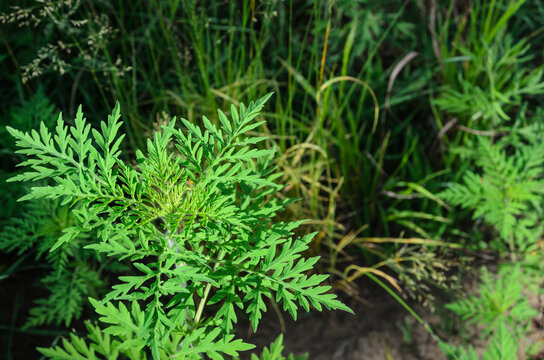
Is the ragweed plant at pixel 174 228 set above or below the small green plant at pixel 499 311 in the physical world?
above

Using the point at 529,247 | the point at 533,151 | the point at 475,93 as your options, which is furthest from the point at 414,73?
the point at 529,247

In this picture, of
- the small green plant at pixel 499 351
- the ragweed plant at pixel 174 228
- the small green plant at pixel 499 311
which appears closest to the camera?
the ragweed plant at pixel 174 228

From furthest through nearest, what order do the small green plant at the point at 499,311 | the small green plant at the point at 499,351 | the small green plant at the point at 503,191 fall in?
the small green plant at the point at 503,191 < the small green plant at the point at 499,311 < the small green plant at the point at 499,351

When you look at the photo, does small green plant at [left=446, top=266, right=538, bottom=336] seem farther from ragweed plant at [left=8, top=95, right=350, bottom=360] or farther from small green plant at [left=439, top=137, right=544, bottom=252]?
ragweed plant at [left=8, top=95, right=350, bottom=360]

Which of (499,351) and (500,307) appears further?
(500,307)

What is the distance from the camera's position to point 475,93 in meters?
2.52

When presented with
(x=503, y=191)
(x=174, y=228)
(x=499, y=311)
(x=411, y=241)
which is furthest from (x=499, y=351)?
(x=174, y=228)

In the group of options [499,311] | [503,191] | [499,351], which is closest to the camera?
[499,351]

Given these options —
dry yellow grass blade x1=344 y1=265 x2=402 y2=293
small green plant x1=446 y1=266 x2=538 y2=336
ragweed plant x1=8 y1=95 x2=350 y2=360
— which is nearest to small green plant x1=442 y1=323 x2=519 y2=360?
small green plant x1=446 y1=266 x2=538 y2=336

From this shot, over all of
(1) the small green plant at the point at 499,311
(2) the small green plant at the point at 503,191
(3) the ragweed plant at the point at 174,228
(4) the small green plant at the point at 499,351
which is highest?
(3) the ragweed plant at the point at 174,228

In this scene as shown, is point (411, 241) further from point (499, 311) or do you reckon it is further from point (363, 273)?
point (499, 311)

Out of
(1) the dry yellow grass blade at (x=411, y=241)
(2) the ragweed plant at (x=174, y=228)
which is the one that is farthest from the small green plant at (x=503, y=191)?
(2) the ragweed plant at (x=174, y=228)

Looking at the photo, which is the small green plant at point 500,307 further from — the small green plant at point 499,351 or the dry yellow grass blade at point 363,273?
the dry yellow grass blade at point 363,273

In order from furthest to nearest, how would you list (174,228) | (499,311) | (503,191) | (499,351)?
(503,191)
(499,311)
(499,351)
(174,228)
